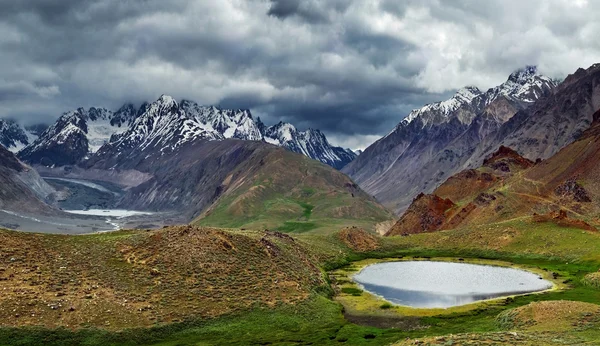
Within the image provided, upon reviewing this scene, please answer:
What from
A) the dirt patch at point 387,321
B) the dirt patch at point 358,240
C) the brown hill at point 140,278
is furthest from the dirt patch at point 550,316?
the dirt patch at point 358,240

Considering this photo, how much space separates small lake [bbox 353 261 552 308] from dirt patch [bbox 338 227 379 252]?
2378cm

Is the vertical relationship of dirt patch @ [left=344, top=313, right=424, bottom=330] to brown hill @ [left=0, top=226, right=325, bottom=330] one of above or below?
below

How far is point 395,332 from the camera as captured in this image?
6981 centimetres

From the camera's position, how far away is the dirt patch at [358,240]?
16600cm

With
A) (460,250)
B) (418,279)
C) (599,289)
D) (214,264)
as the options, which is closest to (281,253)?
(214,264)

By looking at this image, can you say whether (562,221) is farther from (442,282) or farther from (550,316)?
(550,316)

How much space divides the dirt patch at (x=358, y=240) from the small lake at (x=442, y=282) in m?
23.8

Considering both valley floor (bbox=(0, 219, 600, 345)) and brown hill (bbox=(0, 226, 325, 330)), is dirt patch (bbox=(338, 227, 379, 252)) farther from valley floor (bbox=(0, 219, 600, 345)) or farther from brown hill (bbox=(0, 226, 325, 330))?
brown hill (bbox=(0, 226, 325, 330))

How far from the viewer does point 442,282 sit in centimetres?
11175

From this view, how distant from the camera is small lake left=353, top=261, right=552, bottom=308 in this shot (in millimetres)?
95294

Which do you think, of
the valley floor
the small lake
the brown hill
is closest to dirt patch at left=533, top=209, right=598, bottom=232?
the small lake

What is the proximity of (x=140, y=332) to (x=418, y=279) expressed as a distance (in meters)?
67.4

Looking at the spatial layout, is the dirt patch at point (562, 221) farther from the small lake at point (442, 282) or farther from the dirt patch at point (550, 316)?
the dirt patch at point (550, 316)

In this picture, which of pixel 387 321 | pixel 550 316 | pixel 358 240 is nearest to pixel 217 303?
pixel 387 321
